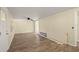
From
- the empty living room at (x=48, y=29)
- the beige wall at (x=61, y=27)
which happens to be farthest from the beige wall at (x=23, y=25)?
the beige wall at (x=61, y=27)

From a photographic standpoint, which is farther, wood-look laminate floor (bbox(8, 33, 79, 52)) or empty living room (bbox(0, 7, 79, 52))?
empty living room (bbox(0, 7, 79, 52))

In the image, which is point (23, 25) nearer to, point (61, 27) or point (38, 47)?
point (61, 27)

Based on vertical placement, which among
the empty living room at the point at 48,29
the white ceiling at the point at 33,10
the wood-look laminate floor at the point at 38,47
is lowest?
the wood-look laminate floor at the point at 38,47

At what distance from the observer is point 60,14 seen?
178 inches

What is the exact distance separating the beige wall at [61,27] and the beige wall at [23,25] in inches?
21.6

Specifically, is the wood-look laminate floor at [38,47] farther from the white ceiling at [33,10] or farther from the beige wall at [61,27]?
the white ceiling at [33,10]

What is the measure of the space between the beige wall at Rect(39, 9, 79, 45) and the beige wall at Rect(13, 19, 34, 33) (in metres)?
0.55

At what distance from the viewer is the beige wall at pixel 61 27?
4.13 m

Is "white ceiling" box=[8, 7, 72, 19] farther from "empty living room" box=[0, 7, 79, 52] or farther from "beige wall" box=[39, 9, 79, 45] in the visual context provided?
"beige wall" box=[39, 9, 79, 45]

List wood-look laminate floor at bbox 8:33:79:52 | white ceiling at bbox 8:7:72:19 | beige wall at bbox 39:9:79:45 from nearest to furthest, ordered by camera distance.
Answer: white ceiling at bbox 8:7:72:19
wood-look laminate floor at bbox 8:33:79:52
beige wall at bbox 39:9:79:45

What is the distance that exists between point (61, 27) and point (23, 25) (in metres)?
2.41

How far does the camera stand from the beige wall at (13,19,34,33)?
505 centimetres

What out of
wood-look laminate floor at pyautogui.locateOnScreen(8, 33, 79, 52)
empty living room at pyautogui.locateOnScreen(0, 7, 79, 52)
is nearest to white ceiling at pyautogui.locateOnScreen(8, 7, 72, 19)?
empty living room at pyautogui.locateOnScreen(0, 7, 79, 52)
